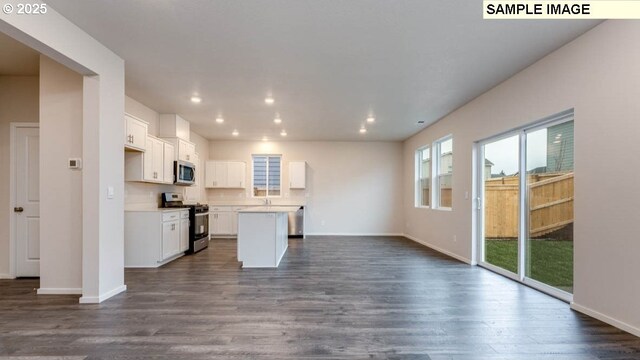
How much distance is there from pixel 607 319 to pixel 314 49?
151 inches

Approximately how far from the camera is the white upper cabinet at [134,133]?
176 inches

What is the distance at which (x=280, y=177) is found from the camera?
8.78 metres

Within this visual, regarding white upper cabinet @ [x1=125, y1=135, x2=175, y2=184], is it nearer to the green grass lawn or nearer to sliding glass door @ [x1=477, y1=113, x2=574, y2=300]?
sliding glass door @ [x1=477, y1=113, x2=574, y2=300]

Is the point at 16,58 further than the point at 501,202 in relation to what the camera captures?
No

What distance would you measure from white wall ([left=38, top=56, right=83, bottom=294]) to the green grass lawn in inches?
218

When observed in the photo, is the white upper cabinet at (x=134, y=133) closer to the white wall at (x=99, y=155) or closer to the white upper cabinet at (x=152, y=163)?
the white upper cabinet at (x=152, y=163)

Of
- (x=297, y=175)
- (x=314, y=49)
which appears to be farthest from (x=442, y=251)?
(x=314, y=49)

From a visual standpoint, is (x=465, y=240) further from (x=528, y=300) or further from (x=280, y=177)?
(x=280, y=177)

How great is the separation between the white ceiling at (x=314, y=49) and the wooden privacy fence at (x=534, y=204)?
4.76ft

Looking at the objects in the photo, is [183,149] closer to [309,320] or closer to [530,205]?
[309,320]

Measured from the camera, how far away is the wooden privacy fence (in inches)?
139

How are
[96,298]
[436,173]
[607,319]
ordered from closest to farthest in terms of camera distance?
[607,319], [96,298], [436,173]

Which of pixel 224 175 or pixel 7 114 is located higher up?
pixel 7 114

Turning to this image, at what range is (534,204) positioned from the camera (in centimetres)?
396
